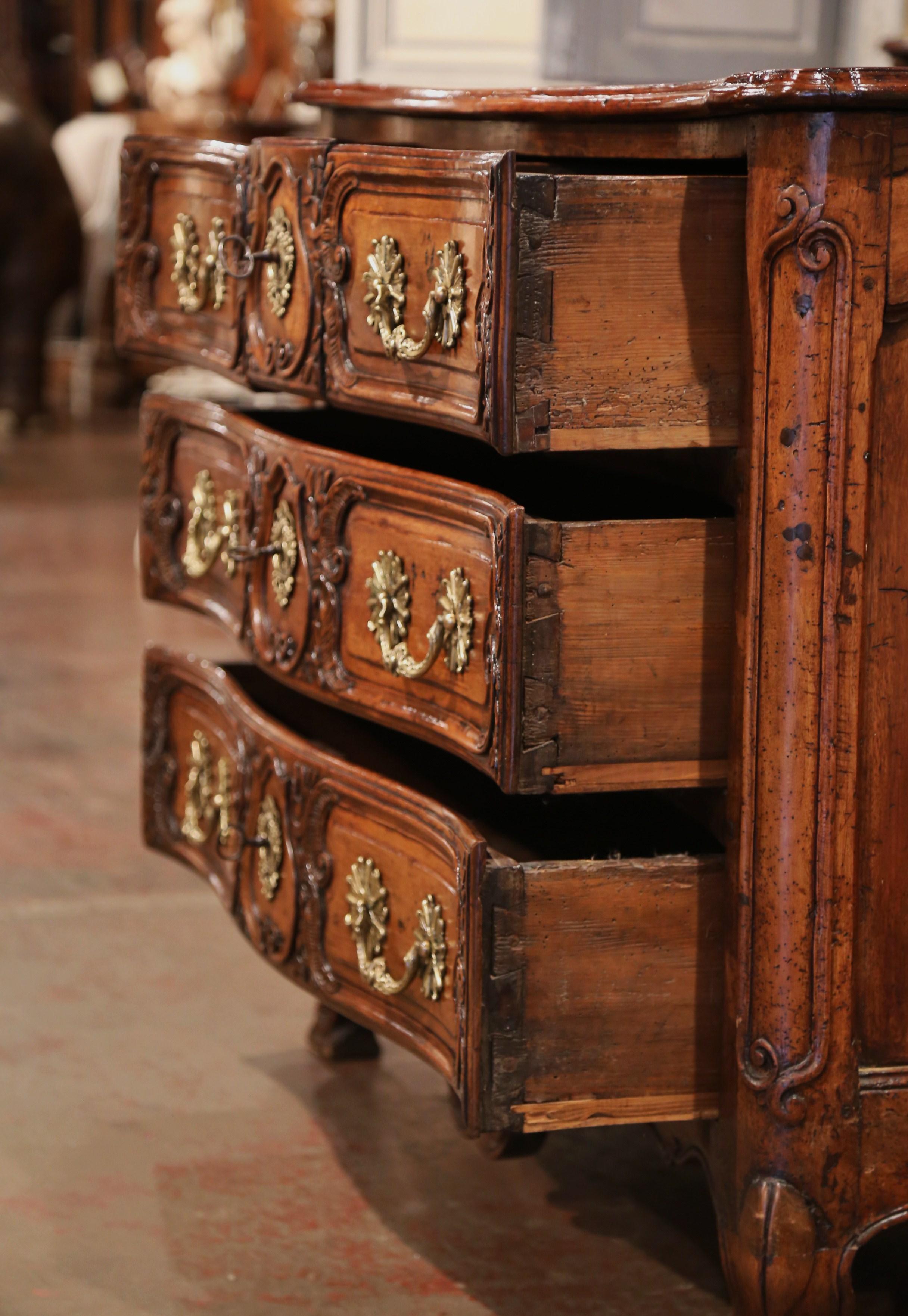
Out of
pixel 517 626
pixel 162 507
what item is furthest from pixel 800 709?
pixel 162 507

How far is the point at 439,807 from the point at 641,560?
23cm

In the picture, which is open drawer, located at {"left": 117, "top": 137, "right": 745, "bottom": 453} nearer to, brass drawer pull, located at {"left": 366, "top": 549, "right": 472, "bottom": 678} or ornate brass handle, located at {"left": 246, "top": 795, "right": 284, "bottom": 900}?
brass drawer pull, located at {"left": 366, "top": 549, "right": 472, "bottom": 678}

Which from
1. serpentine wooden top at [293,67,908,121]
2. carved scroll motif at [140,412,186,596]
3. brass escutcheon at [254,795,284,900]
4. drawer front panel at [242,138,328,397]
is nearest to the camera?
serpentine wooden top at [293,67,908,121]

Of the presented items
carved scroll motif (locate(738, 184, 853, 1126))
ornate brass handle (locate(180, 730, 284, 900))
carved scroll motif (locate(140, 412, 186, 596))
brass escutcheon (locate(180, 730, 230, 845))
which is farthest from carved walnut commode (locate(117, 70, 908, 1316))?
carved scroll motif (locate(140, 412, 186, 596))

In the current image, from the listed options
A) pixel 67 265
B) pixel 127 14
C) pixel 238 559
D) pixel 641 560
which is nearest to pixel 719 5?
pixel 238 559

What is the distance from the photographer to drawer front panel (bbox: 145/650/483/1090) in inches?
Answer: 50.3

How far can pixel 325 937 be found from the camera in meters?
1.45

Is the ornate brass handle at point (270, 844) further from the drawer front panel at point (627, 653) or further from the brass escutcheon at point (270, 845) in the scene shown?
the drawer front panel at point (627, 653)

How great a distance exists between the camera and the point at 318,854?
145 cm

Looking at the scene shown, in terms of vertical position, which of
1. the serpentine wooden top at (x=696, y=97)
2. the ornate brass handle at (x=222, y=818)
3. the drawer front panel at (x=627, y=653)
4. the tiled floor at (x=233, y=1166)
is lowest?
the tiled floor at (x=233, y=1166)

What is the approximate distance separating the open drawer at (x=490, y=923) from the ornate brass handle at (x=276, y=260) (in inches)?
13.6

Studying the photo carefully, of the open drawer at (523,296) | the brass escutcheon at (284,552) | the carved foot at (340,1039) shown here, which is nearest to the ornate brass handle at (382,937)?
the brass escutcheon at (284,552)

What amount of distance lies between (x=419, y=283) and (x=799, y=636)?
345 mm

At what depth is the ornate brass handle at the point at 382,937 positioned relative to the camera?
128 cm
